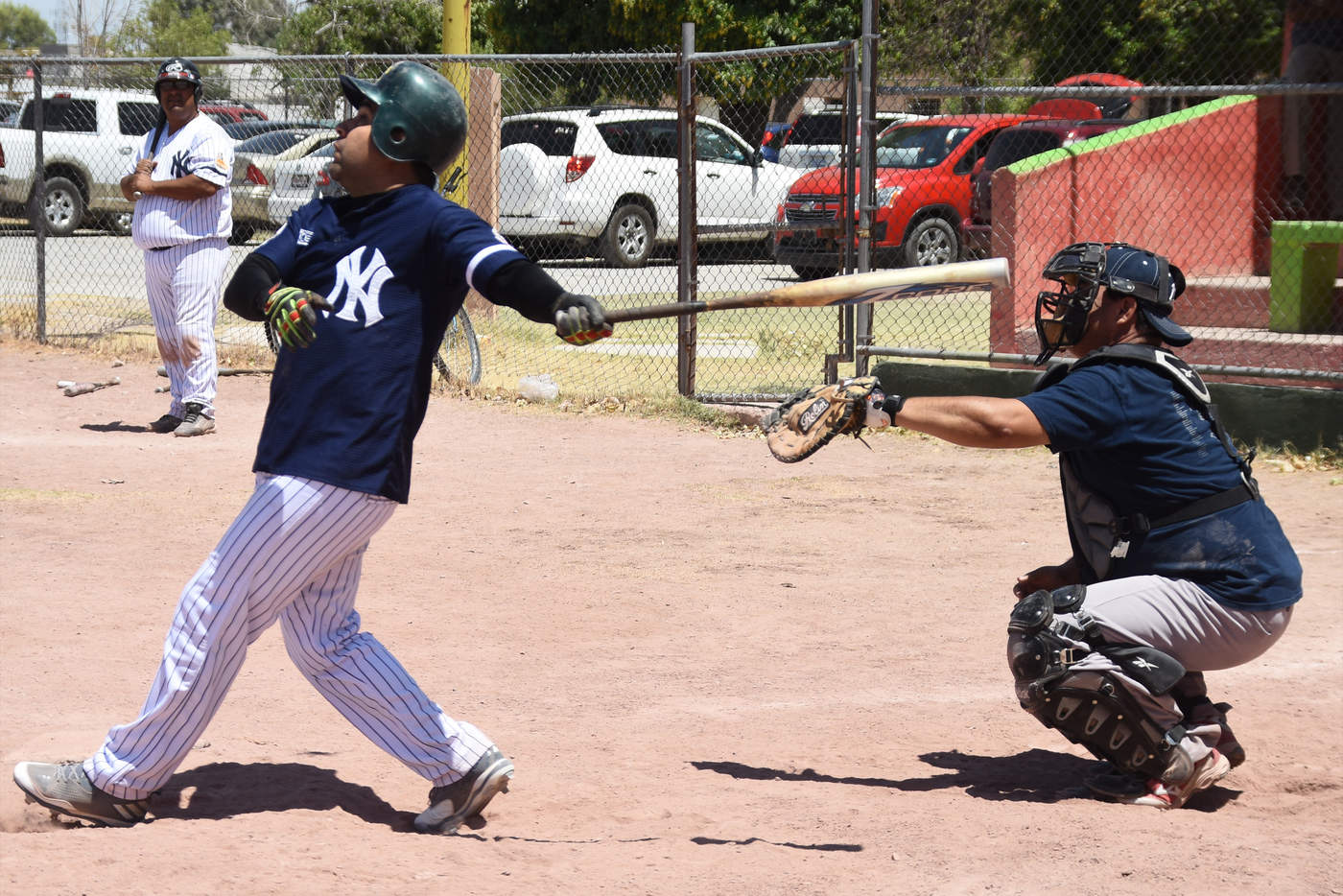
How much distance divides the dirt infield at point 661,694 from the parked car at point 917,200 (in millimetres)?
6721

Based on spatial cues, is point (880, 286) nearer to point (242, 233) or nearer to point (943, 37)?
point (242, 233)

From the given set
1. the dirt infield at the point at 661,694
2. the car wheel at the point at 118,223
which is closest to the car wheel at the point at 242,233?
the car wheel at the point at 118,223

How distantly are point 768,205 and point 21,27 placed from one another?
9810 centimetres

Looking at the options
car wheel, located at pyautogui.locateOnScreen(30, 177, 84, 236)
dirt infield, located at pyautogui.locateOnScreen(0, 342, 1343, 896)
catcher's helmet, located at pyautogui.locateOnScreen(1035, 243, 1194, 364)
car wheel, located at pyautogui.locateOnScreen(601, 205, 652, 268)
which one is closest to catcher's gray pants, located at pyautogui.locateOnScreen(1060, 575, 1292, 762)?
dirt infield, located at pyautogui.locateOnScreen(0, 342, 1343, 896)

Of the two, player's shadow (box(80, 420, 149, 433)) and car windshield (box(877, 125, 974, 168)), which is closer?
player's shadow (box(80, 420, 149, 433))

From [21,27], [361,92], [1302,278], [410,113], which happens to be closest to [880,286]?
[410,113]

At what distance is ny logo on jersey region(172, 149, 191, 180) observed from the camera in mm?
8656

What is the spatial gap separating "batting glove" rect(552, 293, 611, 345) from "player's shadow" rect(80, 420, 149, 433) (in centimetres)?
665

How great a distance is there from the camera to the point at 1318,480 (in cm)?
800

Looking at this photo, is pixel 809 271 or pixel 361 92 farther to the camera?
pixel 809 271

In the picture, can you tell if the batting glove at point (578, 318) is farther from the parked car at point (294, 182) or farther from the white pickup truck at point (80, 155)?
the white pickup truck at point (80, 155)

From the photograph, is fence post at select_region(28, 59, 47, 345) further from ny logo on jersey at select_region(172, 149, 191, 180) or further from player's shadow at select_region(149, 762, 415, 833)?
player's shadow at select_region(149, 762, 415, 833)

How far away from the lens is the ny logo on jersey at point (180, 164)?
28.4 feet

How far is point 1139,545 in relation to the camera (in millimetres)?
4039
